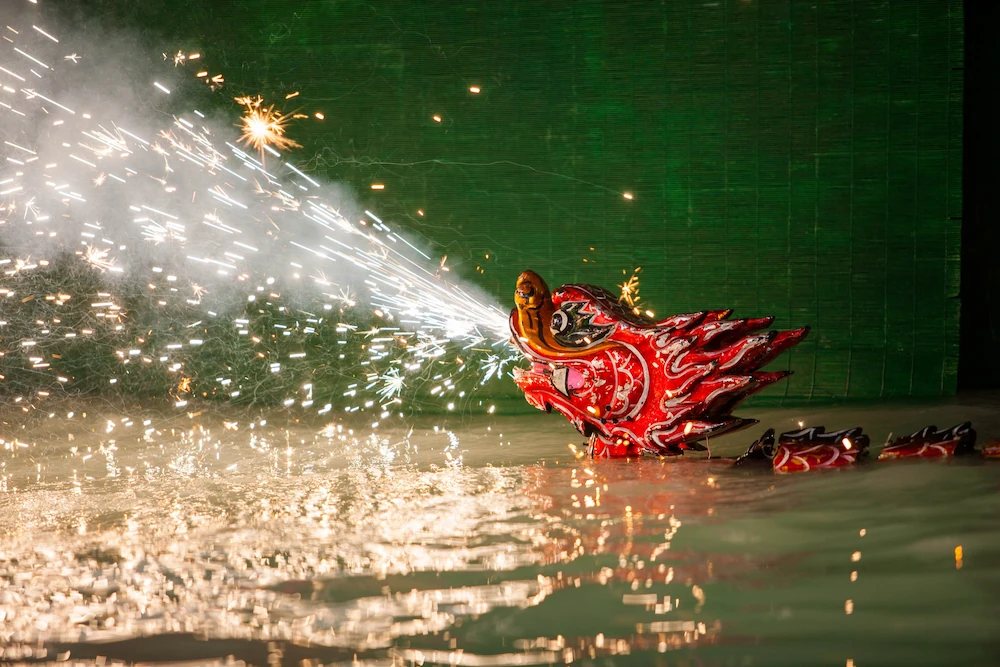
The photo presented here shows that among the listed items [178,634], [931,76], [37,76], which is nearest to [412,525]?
[178,634]

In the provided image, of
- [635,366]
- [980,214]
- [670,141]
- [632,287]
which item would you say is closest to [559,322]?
[635,366]

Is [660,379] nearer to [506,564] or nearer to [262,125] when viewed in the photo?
[506,564]

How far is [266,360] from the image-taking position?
201 inches

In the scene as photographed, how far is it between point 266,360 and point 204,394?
0.37 metres

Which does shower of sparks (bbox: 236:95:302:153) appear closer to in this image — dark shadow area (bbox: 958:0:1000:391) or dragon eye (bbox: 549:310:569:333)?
dragon eye (bbox: 549:310:569:333)

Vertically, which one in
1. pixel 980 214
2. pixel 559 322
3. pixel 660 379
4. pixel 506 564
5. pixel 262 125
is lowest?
pixel 506 564

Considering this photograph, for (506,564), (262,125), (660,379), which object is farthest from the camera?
(262,125)

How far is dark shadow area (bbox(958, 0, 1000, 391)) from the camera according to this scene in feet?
15.4

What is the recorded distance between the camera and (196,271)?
5086 millimetres

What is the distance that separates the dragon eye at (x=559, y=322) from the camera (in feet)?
10.5

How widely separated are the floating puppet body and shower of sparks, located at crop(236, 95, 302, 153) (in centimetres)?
232

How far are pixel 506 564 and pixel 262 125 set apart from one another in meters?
3.65

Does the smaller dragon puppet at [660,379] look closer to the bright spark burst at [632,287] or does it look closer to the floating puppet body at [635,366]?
the floating puppet body at [635,366]

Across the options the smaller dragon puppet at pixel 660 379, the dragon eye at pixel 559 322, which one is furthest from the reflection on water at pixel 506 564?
the dragon eye at pixel 559 322
